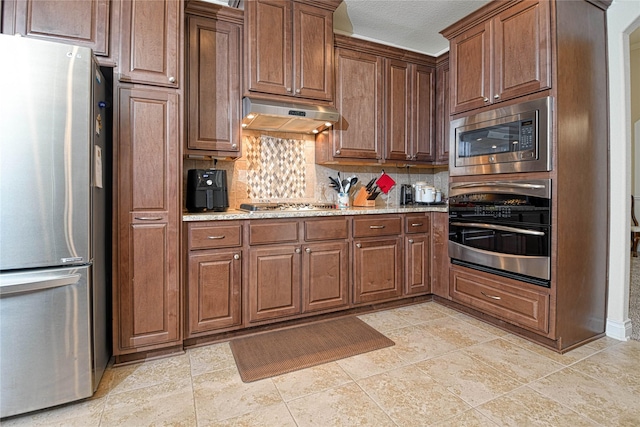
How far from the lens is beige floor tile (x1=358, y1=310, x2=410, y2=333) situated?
2.69 m

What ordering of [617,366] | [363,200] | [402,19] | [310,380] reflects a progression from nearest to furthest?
1. [310,380]
2. [617,366]
3. [402,19]
4. [363,200]

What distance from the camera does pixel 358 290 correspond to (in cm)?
291

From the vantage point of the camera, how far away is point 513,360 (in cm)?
215

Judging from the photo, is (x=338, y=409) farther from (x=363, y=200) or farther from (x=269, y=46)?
(x=269, y=46)

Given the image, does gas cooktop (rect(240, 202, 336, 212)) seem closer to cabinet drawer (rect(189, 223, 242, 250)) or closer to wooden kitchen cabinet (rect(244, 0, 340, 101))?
cabinet drawer (rect(189, 223, 242, 250))

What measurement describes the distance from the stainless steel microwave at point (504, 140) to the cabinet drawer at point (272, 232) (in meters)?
1.49

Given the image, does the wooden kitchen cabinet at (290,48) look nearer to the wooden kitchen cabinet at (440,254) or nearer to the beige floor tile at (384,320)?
the wooden kitchen cabinet at (440,254)

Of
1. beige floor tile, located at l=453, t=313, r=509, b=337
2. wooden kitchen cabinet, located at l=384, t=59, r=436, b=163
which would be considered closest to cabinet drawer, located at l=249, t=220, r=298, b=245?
wooden kitchen cabinet, located at l=384, t=59, r=436, b=163

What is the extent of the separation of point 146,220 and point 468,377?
6.99 feet

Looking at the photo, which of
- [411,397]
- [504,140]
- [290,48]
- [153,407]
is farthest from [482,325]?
[290,48]

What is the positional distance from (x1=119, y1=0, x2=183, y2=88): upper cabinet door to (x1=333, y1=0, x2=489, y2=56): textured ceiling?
1.51m

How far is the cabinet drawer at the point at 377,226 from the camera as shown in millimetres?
2871

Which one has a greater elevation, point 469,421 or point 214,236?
point 214,236

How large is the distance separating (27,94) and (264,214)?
1.43m
